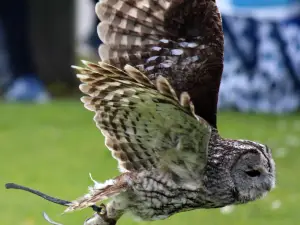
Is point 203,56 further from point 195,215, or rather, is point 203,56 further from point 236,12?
point 236,12

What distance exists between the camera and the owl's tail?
5.15m

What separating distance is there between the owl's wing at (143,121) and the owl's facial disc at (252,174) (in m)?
0.24

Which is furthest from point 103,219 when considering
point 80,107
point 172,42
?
point 80,107

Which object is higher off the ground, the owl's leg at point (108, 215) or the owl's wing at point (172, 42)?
the owl's wing at point (172, 42)

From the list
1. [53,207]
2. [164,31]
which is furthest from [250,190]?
[53,207]

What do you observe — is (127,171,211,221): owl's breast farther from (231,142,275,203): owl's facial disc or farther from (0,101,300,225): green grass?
(0,101,300,225): green grass

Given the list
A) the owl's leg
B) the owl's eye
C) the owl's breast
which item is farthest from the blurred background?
the owl's eye

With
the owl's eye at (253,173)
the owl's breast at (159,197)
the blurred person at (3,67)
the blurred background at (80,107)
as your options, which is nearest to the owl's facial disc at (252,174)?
the owl's eye at (253,173)

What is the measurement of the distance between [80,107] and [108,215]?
8.47 m

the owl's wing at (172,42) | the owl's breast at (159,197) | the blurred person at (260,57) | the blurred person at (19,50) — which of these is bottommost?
the owl's breast at (159,197)

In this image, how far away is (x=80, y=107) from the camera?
45.4 feet

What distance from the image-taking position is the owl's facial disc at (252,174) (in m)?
5.29

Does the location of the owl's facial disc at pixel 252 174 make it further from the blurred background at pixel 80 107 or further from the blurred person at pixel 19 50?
the blurred person at pixel 19 50

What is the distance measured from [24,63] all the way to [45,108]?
8.35 ft
